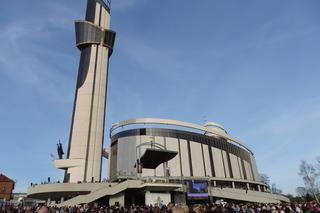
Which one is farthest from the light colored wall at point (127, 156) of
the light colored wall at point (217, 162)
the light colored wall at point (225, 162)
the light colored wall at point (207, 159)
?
the light colored wall at point (225, 162)

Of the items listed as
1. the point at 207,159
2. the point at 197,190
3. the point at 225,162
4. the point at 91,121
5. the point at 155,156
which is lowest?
the point at 197,190

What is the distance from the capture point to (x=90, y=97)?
70688mm

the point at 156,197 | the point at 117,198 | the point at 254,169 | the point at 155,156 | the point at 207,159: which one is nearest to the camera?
the point at 156,197

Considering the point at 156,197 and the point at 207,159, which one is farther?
the point at 207,159

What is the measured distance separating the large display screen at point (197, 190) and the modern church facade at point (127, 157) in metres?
0.15

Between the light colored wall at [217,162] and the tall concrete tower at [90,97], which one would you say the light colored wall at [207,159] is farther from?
the tall concrete tower at [90,97]

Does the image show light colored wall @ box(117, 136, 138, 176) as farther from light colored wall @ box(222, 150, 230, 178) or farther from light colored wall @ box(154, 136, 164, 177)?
light colored wall @ box(222, 150, 230, 178)

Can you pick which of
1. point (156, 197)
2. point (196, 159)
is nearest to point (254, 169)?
point (196, 159)

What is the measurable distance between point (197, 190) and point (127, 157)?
36.6 metres

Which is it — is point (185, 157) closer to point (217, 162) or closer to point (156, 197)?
Result: point (217, 162)

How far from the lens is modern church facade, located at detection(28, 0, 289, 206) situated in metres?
47.0

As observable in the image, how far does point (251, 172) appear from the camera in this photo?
356 ft

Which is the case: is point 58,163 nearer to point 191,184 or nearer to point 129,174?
point 129,174

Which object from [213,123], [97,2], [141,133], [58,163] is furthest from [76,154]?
[213,123]
